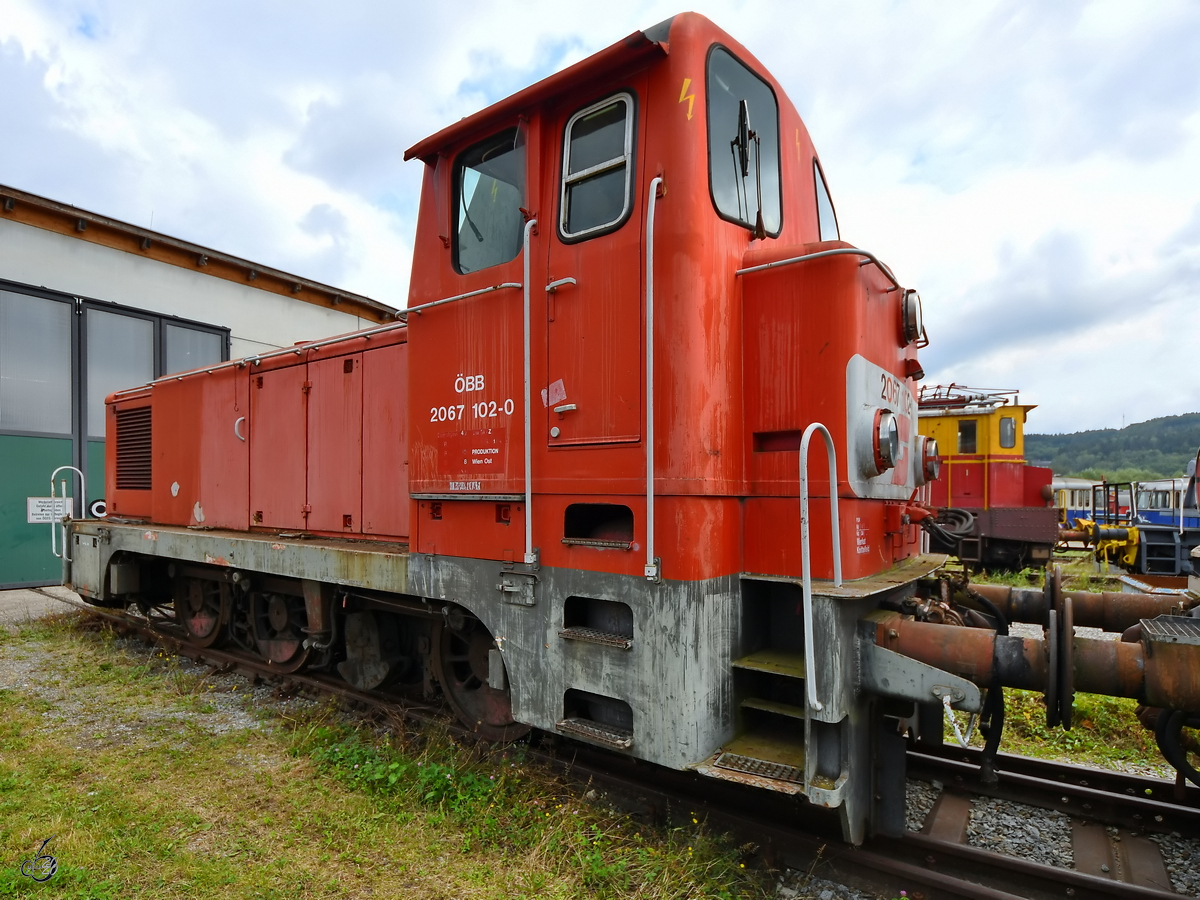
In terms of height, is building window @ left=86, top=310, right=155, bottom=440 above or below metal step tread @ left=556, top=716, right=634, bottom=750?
above

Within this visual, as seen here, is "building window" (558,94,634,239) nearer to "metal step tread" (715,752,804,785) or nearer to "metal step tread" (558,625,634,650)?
"metal step tread" (558,625,634,650)

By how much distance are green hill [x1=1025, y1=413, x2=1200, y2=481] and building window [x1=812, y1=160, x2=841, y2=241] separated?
11060 cm

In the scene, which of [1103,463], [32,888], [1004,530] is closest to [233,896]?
[32,888]

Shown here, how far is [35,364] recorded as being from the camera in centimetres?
1266

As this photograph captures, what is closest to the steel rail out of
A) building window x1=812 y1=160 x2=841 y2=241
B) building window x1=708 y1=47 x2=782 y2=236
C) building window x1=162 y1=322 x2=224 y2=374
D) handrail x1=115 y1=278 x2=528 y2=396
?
building window x1=708 y1=47 x2=782 y2=236

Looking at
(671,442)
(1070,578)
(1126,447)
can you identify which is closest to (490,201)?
(671,442)

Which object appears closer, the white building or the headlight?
the headlight

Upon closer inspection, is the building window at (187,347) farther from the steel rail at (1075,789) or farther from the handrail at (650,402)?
the steel rail at (1075,789)

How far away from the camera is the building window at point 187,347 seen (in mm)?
14414

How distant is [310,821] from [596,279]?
3.26m

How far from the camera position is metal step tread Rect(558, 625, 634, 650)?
3.24 meters

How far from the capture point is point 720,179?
11.2 feet

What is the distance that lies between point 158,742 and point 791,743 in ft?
14.4

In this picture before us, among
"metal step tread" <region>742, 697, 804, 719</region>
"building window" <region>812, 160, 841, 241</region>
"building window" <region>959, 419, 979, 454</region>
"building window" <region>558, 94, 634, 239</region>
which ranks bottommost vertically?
"metal step tread" <region>742, 697, 804, 719</region>
